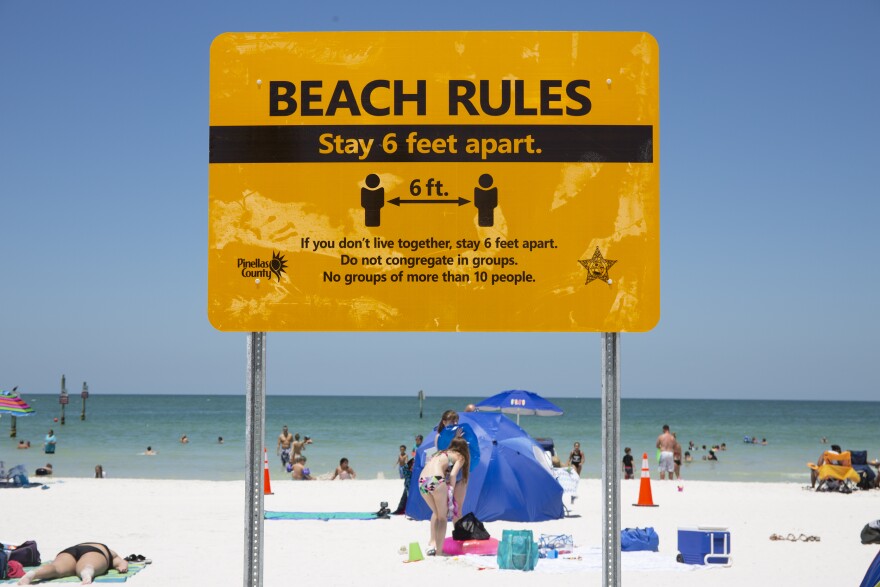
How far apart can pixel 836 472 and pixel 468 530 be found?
42.1ft

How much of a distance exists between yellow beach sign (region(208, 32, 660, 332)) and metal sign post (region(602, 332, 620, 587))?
21cm

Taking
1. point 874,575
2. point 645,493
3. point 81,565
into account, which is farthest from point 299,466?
point 874,575

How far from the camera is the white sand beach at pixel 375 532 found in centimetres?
1063

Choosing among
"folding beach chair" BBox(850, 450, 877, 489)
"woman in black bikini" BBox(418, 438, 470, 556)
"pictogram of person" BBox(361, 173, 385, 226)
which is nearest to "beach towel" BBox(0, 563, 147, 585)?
"woman in black bikini" BBox(418, 438, 470, 556)

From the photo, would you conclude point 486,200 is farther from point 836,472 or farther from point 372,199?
point 836,472

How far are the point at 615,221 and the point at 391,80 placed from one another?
3.63 feet

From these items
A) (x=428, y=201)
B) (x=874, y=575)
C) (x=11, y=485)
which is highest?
(x=428, y=201)

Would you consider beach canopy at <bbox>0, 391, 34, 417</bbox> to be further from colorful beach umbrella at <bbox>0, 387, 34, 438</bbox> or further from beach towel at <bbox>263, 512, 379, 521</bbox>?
beach towel at <bbox>263, 512, 379, 521</bbox>

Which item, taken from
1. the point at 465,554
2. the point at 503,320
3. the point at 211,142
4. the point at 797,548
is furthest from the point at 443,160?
the point at 797,548

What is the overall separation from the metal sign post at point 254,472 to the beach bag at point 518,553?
756 cm

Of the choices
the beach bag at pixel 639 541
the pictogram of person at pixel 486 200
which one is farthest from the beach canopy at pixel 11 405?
the pictogram of person at pixel 486 200

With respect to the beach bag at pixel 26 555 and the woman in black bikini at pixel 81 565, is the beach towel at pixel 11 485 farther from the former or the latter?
the woman in black bikini at pixel 81 565

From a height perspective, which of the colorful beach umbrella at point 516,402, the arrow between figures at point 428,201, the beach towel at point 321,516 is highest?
the arrow between figures at point 428,201

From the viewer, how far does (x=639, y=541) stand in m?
12.3
